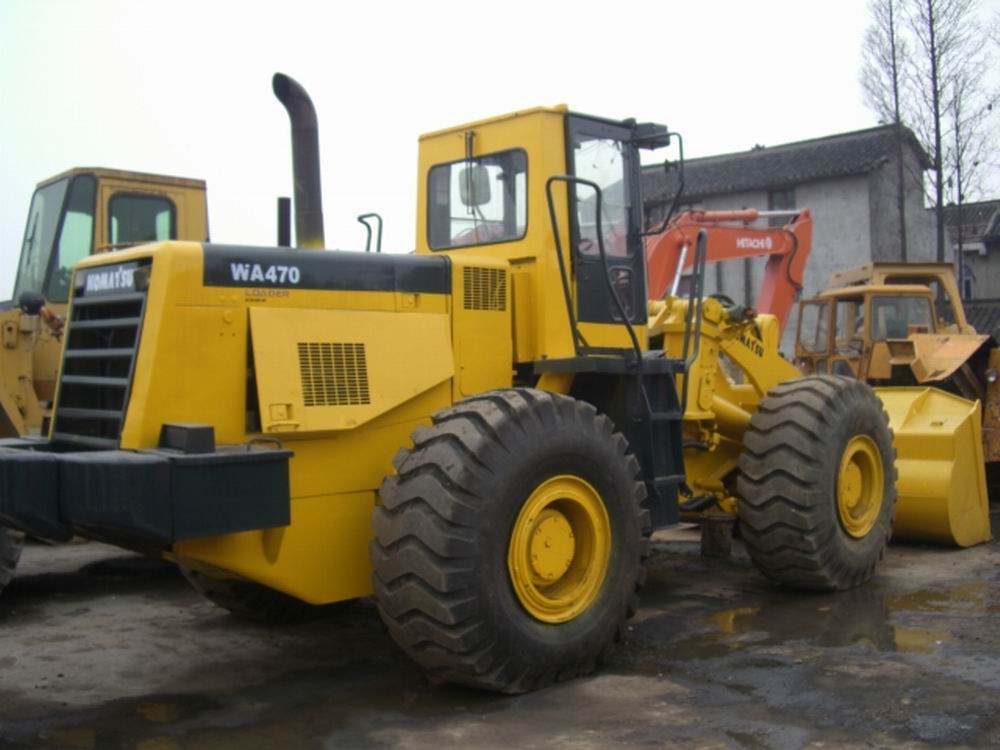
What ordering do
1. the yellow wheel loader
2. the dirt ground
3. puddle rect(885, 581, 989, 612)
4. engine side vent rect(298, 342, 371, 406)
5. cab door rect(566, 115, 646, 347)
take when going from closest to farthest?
the dirt ground < engine side vent rect(298, 342, 371, 406) < cab door rect(566, 115, 646, 347) < puddle rect(885, 581, 989, 612) < the yellow wheel loader

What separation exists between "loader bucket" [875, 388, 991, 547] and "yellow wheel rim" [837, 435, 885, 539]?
4.08 ft

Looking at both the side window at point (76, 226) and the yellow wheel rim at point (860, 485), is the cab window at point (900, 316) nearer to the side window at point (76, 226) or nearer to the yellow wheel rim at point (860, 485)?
the yellow wheel rim at point (860, 485)

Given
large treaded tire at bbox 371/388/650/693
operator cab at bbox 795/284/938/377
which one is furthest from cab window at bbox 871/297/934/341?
large treaded tire at bbox 371/388/650/693

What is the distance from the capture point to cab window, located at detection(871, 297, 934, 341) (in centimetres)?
1389

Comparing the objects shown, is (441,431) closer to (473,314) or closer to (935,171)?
(473,314)

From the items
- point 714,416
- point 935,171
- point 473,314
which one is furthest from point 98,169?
point 935,171

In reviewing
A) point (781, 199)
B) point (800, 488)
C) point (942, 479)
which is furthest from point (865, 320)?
point (781, 199)

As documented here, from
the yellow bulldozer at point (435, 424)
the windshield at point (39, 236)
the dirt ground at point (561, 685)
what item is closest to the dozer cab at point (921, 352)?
the dirt ground at point (561, 685)

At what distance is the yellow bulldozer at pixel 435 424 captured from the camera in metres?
5.05

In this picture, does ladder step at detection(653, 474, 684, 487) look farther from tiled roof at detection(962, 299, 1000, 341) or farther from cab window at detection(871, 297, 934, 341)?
tiled roof at detection(962, 299, 1000, 341)

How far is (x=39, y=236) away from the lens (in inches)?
392

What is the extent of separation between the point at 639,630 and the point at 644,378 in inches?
57.7

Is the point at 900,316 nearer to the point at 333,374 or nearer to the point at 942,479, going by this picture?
the point at 942,479

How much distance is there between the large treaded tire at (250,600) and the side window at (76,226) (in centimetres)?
384
